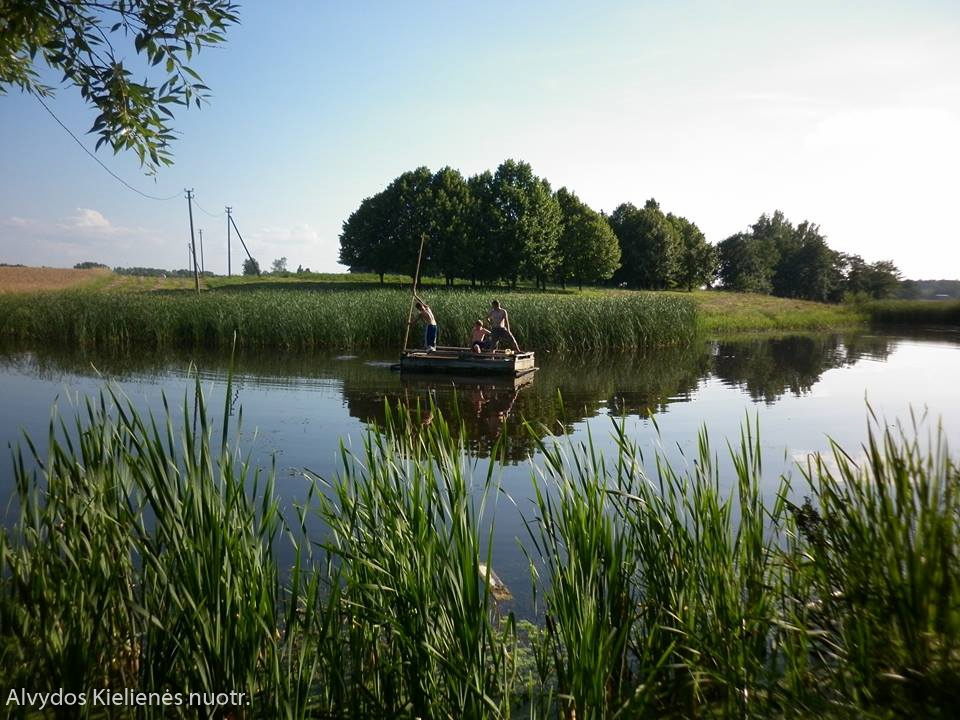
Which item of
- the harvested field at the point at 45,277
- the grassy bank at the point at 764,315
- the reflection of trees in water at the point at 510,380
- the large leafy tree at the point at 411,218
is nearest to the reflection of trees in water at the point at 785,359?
the reflection of trees in water at the point at 510,380

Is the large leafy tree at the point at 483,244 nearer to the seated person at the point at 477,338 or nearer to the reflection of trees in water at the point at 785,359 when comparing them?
the reflection of trees in water at the point at 785,359

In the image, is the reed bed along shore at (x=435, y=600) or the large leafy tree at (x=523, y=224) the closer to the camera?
the reed bed along shore at (x=435, y=600)

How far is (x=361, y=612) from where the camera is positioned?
9.95ft

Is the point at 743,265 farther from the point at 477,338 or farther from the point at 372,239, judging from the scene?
the point at 477,338

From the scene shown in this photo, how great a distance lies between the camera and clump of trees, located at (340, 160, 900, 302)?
53531 millimetres

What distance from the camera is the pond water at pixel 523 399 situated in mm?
9664

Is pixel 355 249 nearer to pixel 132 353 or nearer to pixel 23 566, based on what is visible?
pixel 132 353

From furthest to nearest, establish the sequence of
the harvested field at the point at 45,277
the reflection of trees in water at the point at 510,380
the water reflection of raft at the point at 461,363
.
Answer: the harvested field at the point at 45,277 → the water reflection of raft at the point at 461,363 → the reflection of trees in water at the point at 510,380

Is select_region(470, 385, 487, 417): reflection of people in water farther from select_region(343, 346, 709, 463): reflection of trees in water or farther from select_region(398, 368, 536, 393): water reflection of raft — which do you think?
select_region(398, 368, 536, 393): water reflection of raft

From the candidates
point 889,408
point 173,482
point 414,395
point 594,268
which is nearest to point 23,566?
point 173,482

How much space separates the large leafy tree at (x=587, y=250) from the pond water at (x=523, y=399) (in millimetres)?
31192

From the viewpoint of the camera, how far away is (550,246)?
5434cm

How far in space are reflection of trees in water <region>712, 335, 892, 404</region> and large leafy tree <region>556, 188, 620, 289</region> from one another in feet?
67.9

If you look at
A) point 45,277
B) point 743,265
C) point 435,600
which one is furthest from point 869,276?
point 435,600
